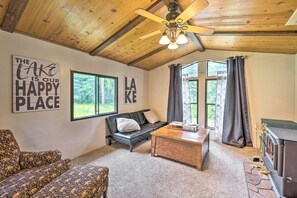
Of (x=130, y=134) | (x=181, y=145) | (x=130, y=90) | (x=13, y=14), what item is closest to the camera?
(x=13, y=14)

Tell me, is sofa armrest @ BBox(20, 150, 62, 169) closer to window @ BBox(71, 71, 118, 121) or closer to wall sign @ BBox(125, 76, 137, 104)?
window @ BBox(71, 71, 118, 121)

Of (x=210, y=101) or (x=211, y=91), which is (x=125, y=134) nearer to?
(x=210, y=101)

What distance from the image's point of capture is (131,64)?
4.61 m

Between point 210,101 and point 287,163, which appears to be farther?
point 210,101

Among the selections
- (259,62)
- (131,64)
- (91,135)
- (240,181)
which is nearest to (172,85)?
(131,64)

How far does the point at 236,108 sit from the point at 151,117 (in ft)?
7.84

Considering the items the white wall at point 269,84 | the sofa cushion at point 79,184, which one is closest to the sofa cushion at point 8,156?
the sofa cushion at point 79,184

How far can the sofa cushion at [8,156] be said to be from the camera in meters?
1.73

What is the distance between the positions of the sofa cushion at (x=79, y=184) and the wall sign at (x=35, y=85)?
1.40m

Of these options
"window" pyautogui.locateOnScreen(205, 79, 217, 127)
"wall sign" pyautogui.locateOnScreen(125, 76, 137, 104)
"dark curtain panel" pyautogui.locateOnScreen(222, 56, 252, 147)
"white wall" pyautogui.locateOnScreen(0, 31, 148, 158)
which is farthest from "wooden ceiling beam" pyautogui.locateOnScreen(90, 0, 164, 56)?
"window" pyautogui.locateOnScreen(205, 79, 217, 127)

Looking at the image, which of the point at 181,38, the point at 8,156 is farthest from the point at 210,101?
the point at 8,156

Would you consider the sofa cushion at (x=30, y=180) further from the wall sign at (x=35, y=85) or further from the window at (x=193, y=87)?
the window at (x=193, y=87)

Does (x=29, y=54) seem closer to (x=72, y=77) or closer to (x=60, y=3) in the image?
(x=72, y=77)

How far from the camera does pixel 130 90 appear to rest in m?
4.75
